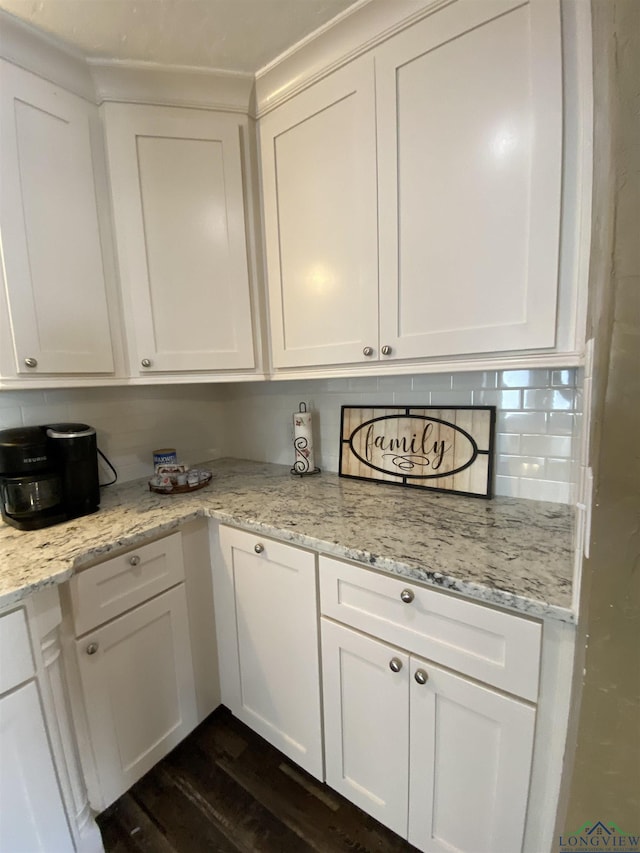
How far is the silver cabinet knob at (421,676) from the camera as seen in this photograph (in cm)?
88

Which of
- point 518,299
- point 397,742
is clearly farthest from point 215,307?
point 397,742

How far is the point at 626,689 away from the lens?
39 cm

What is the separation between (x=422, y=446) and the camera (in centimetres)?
140

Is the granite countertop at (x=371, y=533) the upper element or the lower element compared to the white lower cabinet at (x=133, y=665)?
upper

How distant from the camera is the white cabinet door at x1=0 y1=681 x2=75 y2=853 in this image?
2.75 ft

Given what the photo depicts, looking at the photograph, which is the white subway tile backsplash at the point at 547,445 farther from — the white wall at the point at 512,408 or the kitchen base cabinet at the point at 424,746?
the kitchen base cabinet at the point at 424,746

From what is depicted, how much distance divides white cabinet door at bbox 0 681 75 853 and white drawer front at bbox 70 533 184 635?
195mm

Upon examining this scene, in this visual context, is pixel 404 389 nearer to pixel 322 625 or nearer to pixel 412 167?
pixel 412 167

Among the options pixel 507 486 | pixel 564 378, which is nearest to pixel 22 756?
pixel 507 486

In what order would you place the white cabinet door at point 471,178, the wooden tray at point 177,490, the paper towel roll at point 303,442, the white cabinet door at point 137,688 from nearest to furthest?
1. the white cabinet door at point 471,178
2. the white cabinet door at point 137,688
3. the wooden tray at point 177,490
4. the paper towel roll at point 303,442

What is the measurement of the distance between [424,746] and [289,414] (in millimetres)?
1317

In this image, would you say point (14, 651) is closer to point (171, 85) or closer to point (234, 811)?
point (234, 811)

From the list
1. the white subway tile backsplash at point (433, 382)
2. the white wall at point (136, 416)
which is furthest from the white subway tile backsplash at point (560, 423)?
the white wall at point (136, 416)

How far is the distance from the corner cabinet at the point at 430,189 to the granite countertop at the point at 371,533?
495 millimetres
